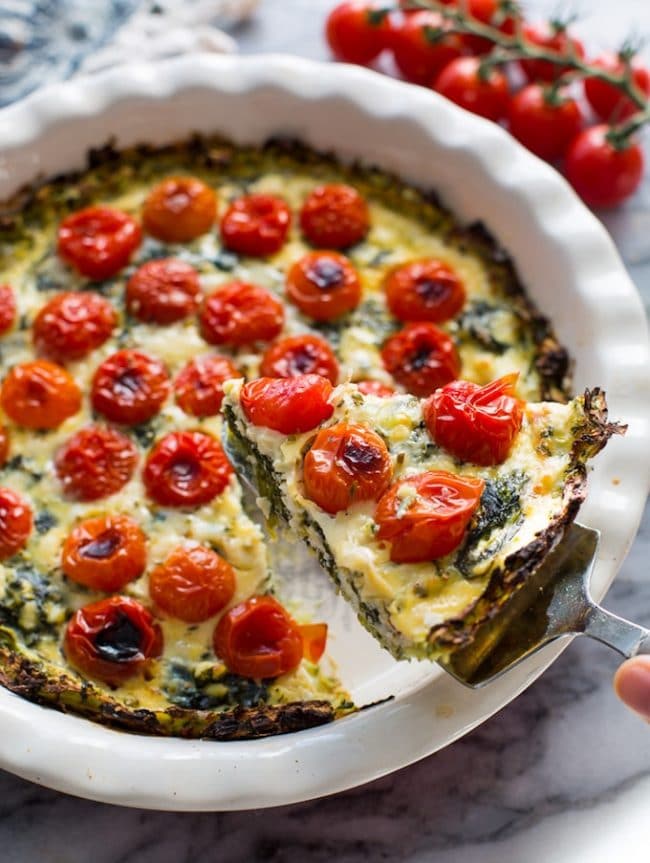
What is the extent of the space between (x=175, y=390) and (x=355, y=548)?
1.01m

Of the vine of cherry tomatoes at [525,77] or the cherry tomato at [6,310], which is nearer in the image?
the cherry tomato at [6,310]

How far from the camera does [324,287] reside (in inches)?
139

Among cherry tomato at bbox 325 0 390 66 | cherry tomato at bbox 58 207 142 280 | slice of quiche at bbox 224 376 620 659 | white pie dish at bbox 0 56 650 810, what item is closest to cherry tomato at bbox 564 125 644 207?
white pie dish at bbox 0 56 650 810

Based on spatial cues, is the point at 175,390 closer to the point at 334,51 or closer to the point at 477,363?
the point at 477,363

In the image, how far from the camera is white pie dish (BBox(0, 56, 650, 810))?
2744 mm

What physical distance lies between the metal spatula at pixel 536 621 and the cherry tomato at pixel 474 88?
6.38 feet

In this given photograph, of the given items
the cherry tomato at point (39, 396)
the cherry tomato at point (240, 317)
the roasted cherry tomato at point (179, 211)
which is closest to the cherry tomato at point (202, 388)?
the cherry tomato at point (240, 317)

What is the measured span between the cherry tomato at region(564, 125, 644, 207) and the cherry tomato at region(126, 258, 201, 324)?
1.45m

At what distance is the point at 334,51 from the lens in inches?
175

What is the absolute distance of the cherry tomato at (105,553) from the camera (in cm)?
309

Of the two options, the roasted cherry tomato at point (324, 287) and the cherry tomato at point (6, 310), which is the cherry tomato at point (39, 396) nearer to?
the cherry tomato at point (6, 310)

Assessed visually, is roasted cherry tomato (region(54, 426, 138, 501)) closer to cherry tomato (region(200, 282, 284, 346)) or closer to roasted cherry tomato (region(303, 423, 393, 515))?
cherry tomato (region(200, 282, 284, 346))

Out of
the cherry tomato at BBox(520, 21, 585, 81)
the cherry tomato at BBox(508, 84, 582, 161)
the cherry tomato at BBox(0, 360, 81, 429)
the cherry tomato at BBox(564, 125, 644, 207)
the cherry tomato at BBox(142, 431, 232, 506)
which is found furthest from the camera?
the cherry tomato at BBox(520, 21, 585, 81)

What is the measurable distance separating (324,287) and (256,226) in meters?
0.35
